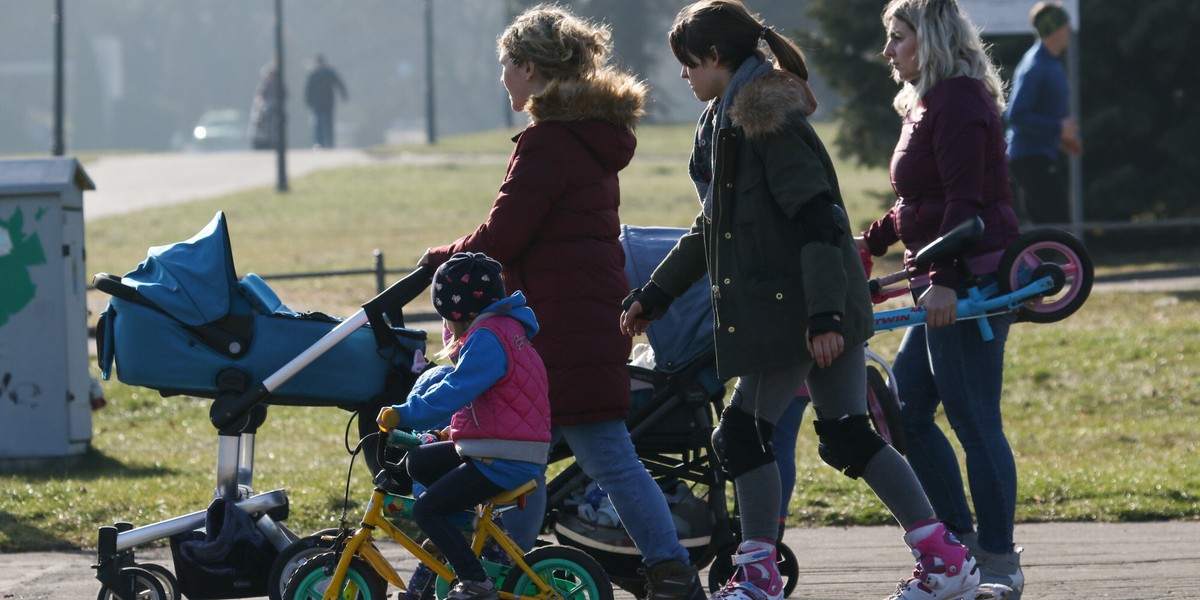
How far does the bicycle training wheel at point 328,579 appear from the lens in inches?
185

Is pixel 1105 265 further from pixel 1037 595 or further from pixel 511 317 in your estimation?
Result: pixel 511 317

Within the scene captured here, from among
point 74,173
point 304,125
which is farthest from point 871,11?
point 304,125

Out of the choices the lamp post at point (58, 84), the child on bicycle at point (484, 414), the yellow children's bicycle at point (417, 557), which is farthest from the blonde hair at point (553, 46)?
the lamp post at point (58, 84)

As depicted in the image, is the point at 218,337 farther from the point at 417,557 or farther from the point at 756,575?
the point at 756,575

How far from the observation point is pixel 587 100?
16.3 ft

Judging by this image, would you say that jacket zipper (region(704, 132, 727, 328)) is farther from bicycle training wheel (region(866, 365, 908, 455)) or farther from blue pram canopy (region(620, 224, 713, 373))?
bicycle training wheel (region(866, 365, 908, 455))

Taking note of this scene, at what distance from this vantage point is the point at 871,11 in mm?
16234

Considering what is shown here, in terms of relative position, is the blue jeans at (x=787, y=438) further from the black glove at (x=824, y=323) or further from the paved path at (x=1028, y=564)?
the black glove at (x=824, y=323)

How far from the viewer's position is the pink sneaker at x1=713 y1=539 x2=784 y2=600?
15.6ft

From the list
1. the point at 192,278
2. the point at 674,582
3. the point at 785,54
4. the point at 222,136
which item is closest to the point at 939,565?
the point at 674,582

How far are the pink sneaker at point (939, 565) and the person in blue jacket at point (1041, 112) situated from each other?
641 centimetres

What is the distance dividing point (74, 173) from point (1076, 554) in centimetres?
501

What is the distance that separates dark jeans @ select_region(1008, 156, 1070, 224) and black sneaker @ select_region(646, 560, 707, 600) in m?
6.93

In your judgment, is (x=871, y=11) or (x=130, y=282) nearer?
(x=130, y=282)
